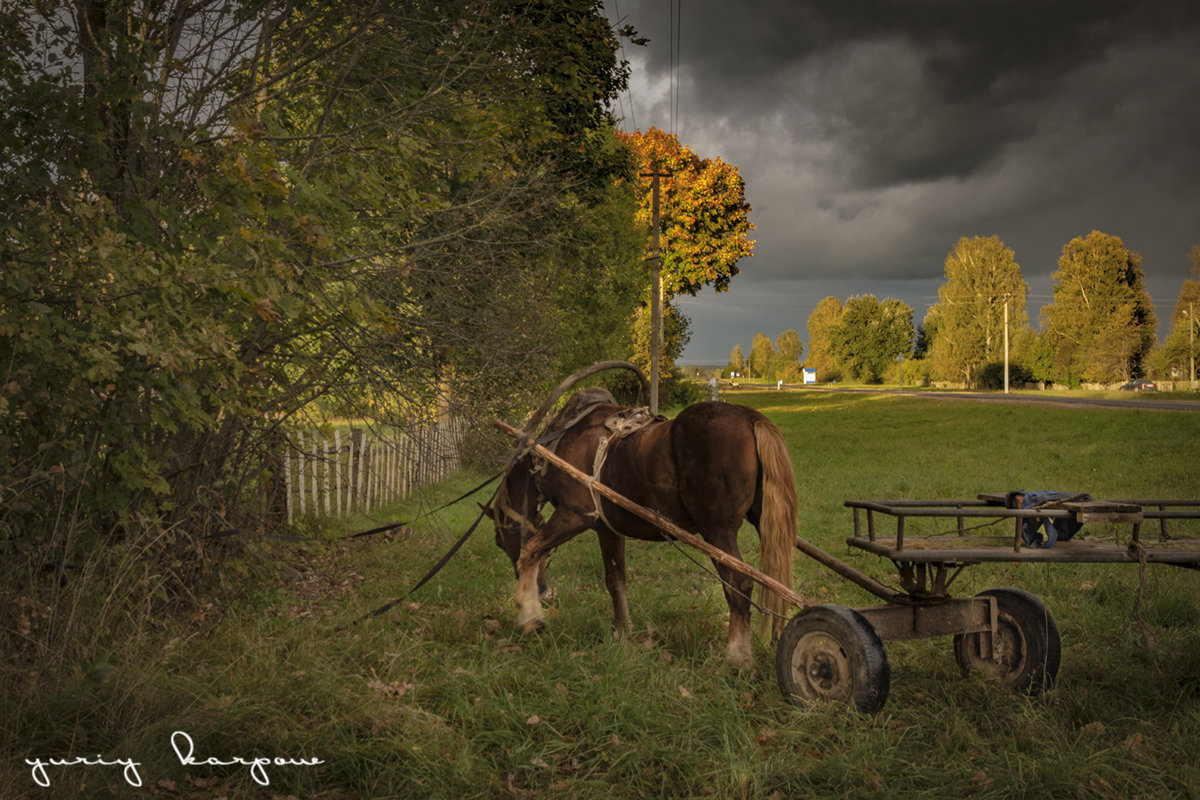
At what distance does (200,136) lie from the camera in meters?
5.40

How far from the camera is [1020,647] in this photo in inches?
183

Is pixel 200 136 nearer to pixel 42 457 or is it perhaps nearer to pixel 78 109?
pixel 78 109

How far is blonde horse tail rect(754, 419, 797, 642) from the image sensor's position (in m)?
4.92

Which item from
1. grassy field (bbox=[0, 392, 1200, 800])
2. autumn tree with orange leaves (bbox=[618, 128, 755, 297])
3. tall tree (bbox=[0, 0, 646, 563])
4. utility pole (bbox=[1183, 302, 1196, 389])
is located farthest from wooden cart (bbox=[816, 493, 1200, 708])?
utility pole (bbox=[1183, 302, 1196, 389])

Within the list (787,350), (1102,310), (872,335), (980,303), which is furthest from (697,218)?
(787,350)

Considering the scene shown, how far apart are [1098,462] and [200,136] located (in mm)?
18866

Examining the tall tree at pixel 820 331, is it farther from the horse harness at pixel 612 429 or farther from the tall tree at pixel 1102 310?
the horse harness at pixel 612 429

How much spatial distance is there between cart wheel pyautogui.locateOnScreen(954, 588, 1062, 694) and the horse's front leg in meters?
2.86

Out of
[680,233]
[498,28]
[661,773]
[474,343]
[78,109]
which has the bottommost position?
[661,773]

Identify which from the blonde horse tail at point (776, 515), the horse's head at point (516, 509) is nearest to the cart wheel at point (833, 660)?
the blonde horse tail at point (776, 515)

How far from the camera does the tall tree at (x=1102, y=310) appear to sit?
4894cm

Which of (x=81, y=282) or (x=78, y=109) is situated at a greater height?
(x=78, y=109)

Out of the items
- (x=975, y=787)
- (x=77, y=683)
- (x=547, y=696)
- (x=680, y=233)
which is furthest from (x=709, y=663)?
(x=680, y=233)

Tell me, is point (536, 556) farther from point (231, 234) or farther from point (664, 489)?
point (231, 234)
